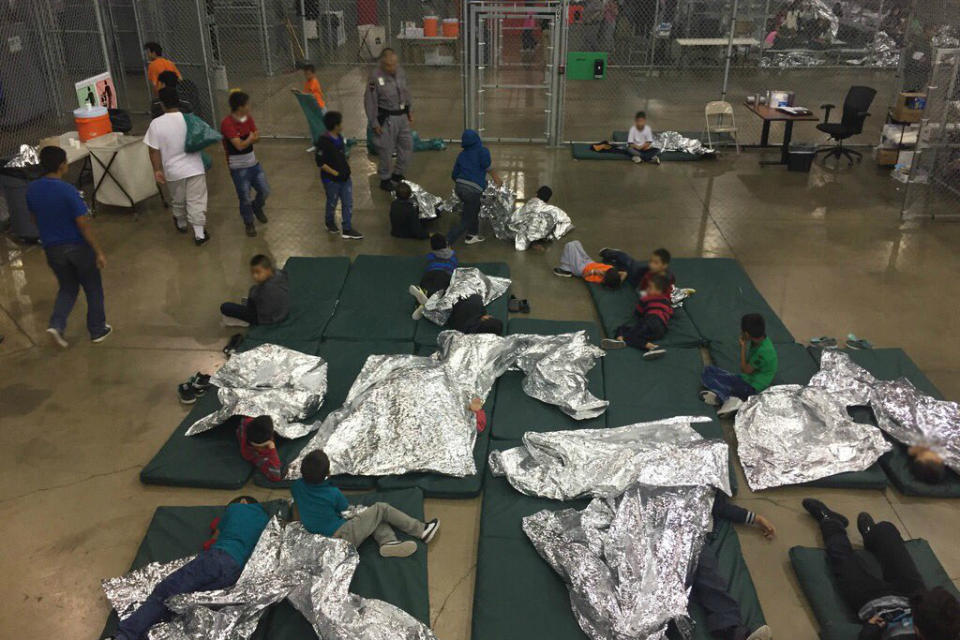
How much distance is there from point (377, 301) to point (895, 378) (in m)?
4.52

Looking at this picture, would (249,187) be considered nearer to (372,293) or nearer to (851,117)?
(372,293)

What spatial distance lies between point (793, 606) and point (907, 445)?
1744mm

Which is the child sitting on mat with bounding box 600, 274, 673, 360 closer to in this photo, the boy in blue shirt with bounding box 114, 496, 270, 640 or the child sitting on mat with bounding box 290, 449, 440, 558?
the child sitting on mat with bounding box 290, 449, 440, 558

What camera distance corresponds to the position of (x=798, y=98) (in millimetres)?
Answer: 15234

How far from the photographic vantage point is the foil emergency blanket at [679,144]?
11.8 m

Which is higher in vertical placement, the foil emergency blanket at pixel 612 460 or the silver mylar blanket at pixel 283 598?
the foil emergency blanket at pixel 612 460

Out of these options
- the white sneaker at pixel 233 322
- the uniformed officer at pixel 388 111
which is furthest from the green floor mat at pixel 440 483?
the uniformed officer at pixel 388 111

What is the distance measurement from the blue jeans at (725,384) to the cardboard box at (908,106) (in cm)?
673

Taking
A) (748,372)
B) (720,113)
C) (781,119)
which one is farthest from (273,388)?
(720,113)

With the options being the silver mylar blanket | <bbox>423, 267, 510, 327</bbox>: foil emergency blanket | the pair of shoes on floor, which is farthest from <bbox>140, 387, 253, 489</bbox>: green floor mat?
<bbox>423, 267, 510, 327</bbox>: foil emergency blanket

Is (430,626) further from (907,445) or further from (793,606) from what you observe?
(907,445)

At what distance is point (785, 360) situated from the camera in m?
6.53

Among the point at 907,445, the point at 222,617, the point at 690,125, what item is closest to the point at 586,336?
the point at 907,445

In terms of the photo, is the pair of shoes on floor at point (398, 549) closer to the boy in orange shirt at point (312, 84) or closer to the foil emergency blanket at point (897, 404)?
the foil emergency blanket at point (897, 404)
